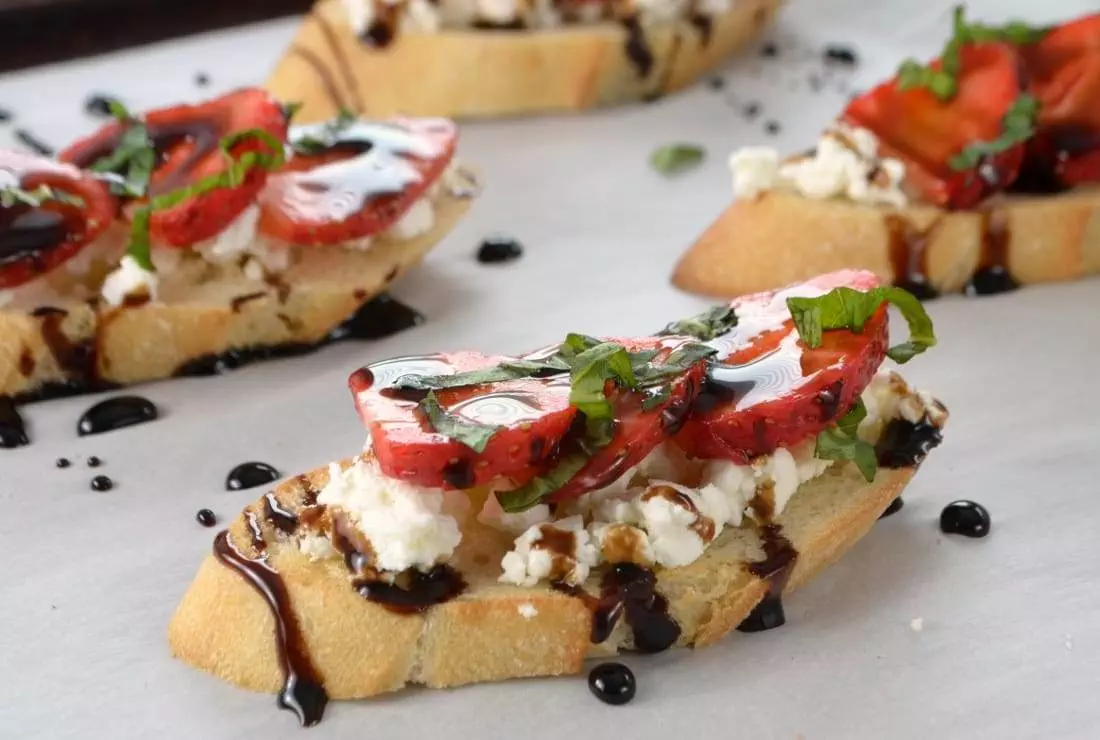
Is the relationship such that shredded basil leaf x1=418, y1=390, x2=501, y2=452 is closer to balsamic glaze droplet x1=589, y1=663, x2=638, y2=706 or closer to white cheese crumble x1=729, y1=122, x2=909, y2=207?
balsamic glaze droplet x1=589, y1=663, x2=638, y2=706

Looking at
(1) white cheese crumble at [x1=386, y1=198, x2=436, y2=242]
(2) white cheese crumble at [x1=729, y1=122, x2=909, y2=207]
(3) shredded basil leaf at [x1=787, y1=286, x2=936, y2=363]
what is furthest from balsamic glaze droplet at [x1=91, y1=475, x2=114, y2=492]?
(2) white cheese crumble at [x1=729, y1=122, x2=909, y2=207]

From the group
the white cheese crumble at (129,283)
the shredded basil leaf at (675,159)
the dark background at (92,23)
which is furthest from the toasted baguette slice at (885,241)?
the dark background at (92,23)

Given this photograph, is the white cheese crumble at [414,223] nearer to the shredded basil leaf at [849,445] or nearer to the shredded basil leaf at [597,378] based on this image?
the shredded basil leaf at [597,378]

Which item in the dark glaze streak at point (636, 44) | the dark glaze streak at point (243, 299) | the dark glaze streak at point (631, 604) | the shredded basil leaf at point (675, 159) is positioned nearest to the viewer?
the dark glaze streak at point (631, 604)

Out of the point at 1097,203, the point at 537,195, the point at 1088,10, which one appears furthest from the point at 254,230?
the point at 1088,10

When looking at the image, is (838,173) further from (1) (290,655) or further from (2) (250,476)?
(1) (290,655)

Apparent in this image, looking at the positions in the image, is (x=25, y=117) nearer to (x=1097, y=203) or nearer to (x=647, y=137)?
(x=647, y=137)
